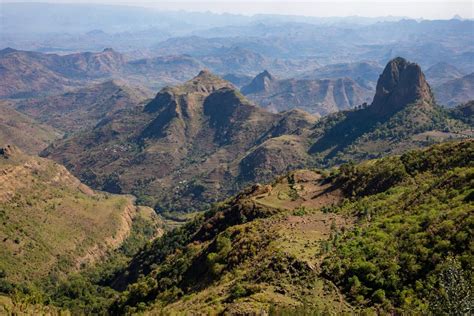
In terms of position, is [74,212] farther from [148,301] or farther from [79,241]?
[148,301]

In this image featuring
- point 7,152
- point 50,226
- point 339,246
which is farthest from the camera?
point 7,152

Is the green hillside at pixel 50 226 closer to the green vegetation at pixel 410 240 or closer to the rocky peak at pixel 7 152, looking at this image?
the rocky peak at pixel 7 152

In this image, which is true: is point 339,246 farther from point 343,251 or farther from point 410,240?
point 410,240

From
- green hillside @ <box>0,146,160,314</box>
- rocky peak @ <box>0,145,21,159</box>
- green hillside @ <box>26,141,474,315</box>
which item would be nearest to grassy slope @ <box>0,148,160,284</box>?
green hillside @ <box>0,146,160,314</box>

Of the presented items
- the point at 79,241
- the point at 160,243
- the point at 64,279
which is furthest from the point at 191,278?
the point at 79,241

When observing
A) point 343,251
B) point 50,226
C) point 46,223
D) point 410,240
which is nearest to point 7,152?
point 46,223

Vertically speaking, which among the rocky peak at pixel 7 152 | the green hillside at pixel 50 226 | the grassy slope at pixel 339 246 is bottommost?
the green hillside at pixel 50 226

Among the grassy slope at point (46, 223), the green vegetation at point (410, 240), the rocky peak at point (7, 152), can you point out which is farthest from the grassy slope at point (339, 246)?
the rocky peak at point (7, 152)

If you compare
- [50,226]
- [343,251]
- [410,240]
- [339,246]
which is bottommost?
[50,226]
